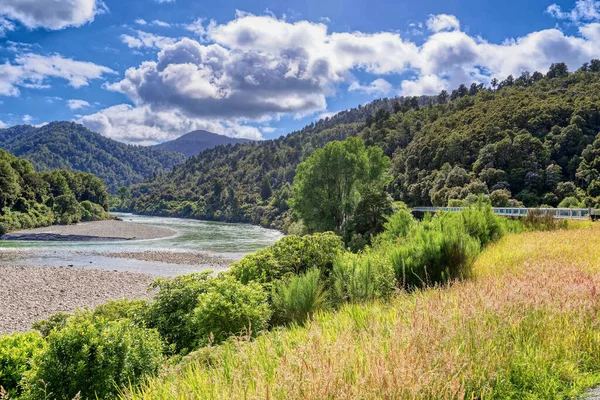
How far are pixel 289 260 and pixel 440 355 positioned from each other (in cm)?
716

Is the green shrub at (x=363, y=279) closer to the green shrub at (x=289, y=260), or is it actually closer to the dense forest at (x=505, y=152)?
the green shrub at (x=289, y=260)

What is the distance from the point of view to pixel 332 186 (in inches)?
1650

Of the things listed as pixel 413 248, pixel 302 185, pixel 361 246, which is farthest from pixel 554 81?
pixel 413 248

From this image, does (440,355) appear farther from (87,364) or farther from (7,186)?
(7,186)

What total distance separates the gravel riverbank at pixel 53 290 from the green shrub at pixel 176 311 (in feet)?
52.0

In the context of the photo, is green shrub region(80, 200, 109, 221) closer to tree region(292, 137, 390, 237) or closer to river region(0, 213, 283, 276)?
river region(0, 213, 283, 276)

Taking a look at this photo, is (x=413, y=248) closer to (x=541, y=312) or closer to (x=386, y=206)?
(x=541, y=312)

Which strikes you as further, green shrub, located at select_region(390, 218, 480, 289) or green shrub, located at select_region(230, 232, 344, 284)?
green shrub, located at select_region(230, 232, 344, 284)

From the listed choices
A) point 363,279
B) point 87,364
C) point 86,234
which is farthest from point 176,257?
point 87,364

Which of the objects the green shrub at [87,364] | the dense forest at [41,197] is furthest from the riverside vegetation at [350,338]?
the dense forest at [41,197]

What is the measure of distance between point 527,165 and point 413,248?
184 feet

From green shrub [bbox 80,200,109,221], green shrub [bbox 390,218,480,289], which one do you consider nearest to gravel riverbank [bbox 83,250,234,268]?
green shrub [bbox 390,218,480,289]

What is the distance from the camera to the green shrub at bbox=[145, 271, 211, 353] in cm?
718

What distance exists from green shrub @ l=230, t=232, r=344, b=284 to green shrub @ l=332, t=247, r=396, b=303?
1.49 metres
